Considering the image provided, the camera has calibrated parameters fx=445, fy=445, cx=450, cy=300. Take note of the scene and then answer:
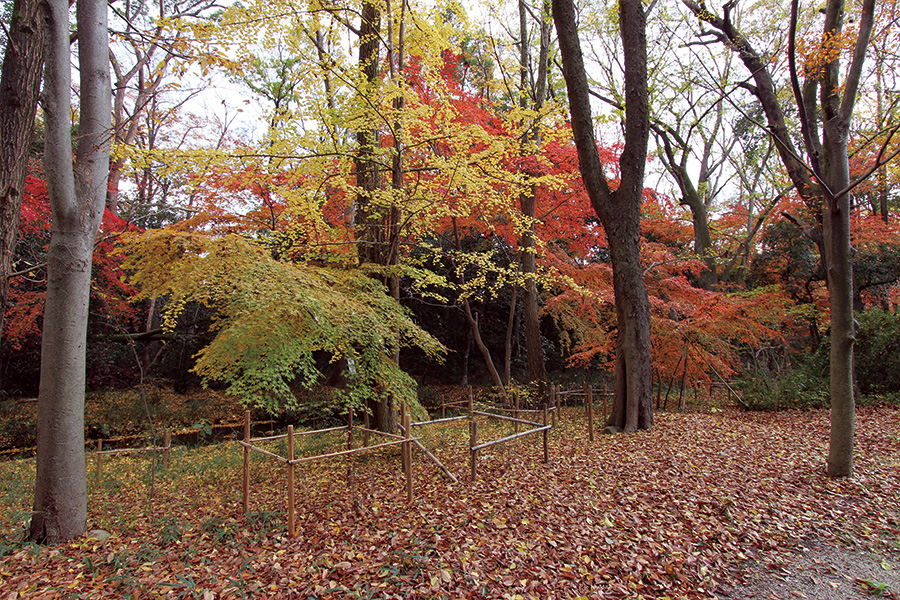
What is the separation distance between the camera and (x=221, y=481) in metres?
6.39

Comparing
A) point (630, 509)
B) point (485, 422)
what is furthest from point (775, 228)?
point (630, 509)

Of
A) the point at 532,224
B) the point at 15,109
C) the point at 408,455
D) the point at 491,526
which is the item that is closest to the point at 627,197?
the point at 532,224

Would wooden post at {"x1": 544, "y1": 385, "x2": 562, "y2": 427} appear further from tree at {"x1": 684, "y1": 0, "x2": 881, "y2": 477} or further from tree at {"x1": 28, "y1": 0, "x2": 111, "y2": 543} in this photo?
tree at {"x1": 28, "y1": 0, "x2": 111, "y2": 543}

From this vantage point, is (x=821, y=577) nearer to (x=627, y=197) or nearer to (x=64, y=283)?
(x=627, y=197)

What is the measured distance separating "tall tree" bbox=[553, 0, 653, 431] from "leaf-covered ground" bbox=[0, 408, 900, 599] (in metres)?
1.08

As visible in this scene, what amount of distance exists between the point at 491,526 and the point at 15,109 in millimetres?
5313

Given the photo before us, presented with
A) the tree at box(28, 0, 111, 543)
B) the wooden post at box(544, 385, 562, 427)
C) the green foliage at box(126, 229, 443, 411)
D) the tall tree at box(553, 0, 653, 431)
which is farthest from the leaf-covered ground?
the wooden post at box(544, 385, 562, 427)

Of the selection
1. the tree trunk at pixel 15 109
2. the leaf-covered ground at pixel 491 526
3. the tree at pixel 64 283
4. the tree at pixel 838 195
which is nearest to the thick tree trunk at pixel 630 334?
the leaf-covered ground at pixel 491 526

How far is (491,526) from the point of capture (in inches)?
156

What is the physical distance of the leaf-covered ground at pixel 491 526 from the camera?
10.5 feet

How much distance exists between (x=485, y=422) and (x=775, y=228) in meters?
10.2

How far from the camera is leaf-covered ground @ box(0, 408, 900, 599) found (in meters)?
3.21

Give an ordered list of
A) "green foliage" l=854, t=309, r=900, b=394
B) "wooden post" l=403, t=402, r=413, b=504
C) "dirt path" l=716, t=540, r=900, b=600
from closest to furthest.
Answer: "dirt path" l=716, t=540, r=900, b=600, "wooden post" l=403, t=402, r=413, b=504, "green foliage" l=854, t=309, r=900, b=394

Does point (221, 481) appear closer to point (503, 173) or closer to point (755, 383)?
point (503, 173)
